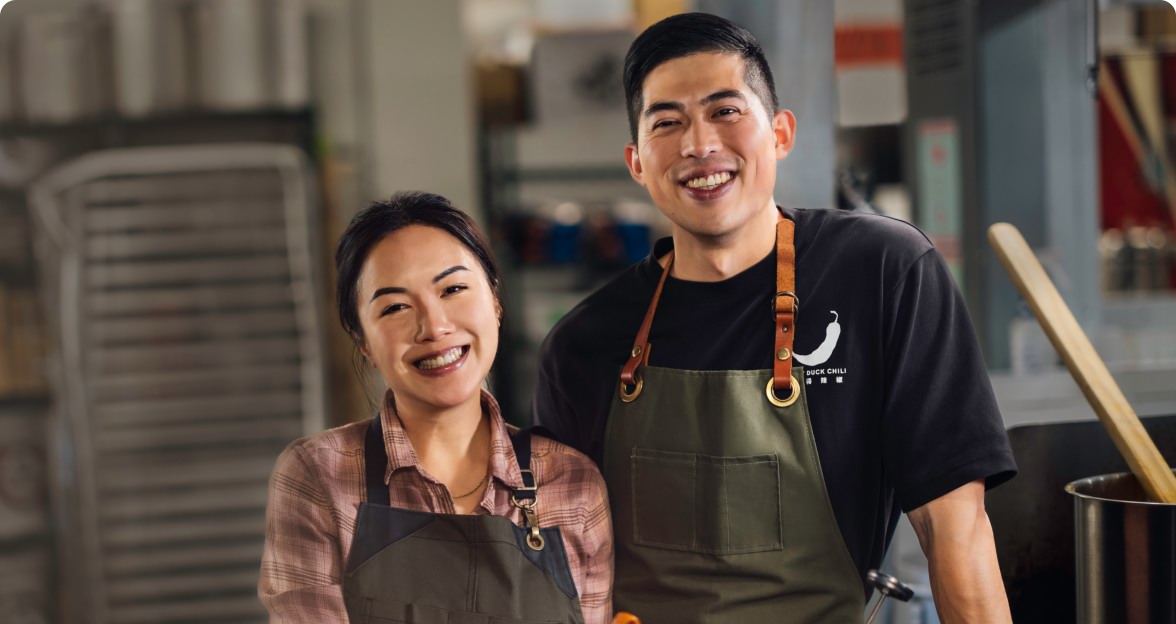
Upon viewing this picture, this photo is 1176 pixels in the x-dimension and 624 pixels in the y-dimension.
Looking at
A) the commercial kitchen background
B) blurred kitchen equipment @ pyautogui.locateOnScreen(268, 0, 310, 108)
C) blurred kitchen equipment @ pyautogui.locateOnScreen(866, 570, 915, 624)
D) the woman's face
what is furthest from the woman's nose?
blurred kitchen equipment @ pyautogui.locateOnScreen(268, 0, 310, 108)

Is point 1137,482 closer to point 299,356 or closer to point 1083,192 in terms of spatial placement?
point 1083,192

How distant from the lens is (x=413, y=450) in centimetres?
115

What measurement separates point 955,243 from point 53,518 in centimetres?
305

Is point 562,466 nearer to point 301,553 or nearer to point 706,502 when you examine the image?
point 706,502

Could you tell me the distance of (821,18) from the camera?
1.46m

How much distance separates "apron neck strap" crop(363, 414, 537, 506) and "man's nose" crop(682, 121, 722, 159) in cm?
36

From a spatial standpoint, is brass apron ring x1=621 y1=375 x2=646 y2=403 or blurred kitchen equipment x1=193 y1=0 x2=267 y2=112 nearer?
brass apron ring x1=621 y1=375 x2=646 y2=403

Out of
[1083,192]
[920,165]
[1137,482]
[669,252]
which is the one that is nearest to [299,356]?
[920,165]

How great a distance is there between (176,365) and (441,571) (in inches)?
117

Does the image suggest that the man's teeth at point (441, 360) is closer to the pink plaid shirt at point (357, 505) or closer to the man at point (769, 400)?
the pink plaid shirt at point (357, 505)

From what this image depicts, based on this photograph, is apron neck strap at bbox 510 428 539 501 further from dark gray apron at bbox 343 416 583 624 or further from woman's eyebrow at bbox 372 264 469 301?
woman's eyebrow at bbox 372 264 469 301

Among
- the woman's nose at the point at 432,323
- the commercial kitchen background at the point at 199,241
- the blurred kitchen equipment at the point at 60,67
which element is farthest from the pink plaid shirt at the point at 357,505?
the blurred kitchen equipment at the point at 60,67

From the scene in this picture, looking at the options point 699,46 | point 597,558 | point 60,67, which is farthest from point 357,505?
point 60,67

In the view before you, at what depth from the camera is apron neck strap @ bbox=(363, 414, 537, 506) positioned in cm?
114
